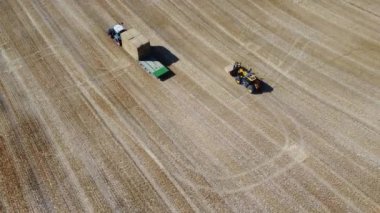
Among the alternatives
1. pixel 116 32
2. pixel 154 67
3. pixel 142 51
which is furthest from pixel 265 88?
pixel 116 32

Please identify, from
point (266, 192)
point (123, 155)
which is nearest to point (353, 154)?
point (266, 192)

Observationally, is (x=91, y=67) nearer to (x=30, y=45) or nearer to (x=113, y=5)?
(x=30, y=45)

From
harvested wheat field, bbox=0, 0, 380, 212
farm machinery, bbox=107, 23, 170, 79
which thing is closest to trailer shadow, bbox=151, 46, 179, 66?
harvested wheat field, bbox=0, 0, 380, 212

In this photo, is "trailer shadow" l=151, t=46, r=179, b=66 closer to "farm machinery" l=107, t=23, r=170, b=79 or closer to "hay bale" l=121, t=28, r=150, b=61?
"farm machinery" l=107, t=23, r=170, b=79

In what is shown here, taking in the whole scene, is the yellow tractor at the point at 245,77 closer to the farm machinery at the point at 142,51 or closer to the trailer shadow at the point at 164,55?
the trailer shadow at the point at 164,55

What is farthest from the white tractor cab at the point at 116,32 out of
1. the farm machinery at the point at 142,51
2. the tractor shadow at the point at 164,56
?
the tractor shadow at the point at 164,56

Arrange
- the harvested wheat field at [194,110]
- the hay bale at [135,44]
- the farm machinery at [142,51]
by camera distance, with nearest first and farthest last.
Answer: the harvested wheat field at [194,110] < the farm machinery at [142,51] < the hay bale at [135,44]

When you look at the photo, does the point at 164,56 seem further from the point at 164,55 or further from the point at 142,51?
the point at 142,51
